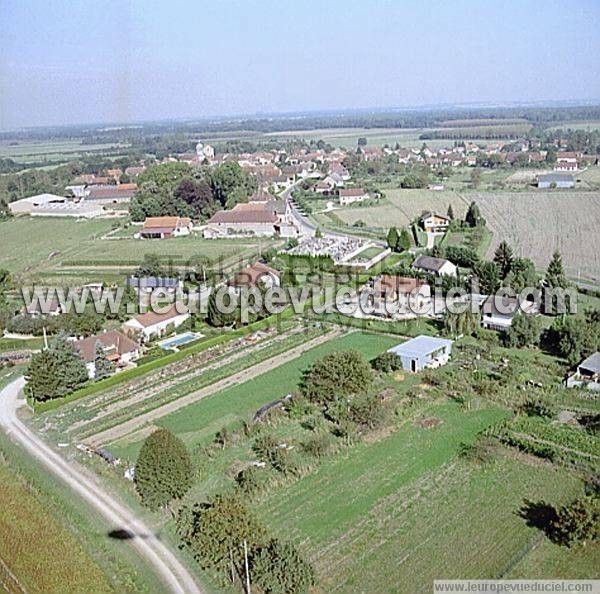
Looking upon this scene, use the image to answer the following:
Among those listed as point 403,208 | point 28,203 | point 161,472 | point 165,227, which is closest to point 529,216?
point 403,208

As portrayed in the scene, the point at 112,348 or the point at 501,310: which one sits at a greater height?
the point at 501,310

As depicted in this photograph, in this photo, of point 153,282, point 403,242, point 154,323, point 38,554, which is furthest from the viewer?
point 403,242

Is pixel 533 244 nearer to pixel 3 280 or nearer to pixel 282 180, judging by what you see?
pixel 3 280

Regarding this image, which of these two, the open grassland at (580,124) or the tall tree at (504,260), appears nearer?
the tall tree at (504,260)

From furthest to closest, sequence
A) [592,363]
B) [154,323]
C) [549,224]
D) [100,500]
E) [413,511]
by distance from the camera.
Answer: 1. [549,224]
2. [154,323]
3. [592,363]
4. [100,500]
5. [413,511]

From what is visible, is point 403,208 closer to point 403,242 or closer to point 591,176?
point 403,242

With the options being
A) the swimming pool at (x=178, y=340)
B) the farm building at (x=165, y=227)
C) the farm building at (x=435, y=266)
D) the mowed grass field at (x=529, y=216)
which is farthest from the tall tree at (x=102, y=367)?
the farm building at (x=165, y=227)

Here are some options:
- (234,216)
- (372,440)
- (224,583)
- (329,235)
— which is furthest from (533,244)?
(224,583)

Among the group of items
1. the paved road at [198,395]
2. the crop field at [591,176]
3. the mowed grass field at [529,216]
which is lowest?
the paved road at [198,395]

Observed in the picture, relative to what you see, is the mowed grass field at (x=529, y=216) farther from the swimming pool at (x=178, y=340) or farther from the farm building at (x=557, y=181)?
the swimming pool at (x=178, y=340)
